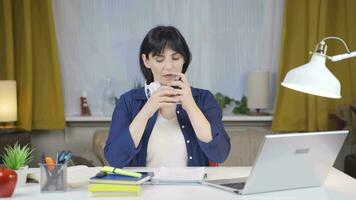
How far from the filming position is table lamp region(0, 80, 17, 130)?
11.0 feet

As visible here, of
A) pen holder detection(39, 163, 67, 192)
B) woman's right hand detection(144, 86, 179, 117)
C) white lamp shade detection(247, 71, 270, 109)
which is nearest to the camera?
pen holder detection(39, 163, 67, 192)

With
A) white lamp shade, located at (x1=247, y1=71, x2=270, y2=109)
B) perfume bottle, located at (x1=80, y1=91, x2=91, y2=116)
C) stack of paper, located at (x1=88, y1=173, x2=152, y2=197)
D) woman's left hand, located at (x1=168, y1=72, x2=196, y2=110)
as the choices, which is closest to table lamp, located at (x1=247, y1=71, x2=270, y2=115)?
white lamp shade, located at (x1=247, y1=71, x2=270, y2=109)

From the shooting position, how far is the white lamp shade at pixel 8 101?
335 cm

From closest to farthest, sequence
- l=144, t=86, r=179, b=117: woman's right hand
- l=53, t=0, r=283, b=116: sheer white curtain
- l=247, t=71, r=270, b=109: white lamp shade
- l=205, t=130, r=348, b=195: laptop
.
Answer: l=205, t=130, r=348, b=195: laptop < l=144, t=86, r=179, b=117: woman's right hand < l=247, t=71, r=270, b=109: white lamp shade < l=53, t=0, r=283, b=116: sheer white curtain

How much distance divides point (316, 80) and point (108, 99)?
98.6 inches

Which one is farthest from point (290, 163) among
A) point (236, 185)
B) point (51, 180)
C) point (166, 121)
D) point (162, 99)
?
point (51, 180)

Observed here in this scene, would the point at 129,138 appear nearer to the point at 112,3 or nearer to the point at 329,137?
the point at 329,137

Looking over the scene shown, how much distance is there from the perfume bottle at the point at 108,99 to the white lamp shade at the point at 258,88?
102 centimetres

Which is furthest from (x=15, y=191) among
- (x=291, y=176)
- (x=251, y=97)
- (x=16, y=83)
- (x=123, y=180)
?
(x=251, y=97)

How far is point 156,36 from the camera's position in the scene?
196 cm

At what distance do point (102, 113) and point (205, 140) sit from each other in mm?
2069

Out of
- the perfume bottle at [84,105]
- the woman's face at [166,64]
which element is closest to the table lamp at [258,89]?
the perfume bottle at [84,105]

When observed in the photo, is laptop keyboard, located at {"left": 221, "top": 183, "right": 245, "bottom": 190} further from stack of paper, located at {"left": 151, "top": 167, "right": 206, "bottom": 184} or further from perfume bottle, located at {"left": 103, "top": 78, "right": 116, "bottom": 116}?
perfume bottle, located at {"left": 103, "top": 78, "right": 116, "bottom": 116}

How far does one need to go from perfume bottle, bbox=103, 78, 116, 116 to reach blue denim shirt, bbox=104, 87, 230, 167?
5.72 ft
